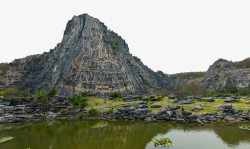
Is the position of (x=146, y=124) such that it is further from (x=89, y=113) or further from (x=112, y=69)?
(x=112, y=69)

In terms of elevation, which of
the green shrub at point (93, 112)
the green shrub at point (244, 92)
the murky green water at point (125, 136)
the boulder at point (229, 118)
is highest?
the green shrub at point (244, 92)

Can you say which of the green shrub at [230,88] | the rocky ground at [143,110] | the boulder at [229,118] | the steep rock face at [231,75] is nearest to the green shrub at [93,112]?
the rocky ground at [143,110]

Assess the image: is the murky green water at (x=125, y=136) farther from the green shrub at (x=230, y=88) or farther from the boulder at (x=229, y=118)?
the green shrub at (x=230, y=88)

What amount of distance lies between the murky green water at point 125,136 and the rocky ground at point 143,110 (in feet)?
21.6

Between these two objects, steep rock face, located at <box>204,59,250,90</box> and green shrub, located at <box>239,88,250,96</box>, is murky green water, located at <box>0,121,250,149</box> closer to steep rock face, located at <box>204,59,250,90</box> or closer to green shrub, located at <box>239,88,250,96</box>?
green shrub, located at <box>239,88,250,96</box>

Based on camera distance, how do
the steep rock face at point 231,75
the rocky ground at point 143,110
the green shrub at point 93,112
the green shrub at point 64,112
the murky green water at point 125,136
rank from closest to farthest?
the murky green water at point 125,136 → the rocky ground at point 143,110 → the green shrub at point 93,112 → the green shrub at point 64,112 → the steep rock face at point 231,75

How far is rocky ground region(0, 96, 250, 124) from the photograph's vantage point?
→ 298 feet

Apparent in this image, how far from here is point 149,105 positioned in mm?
115938

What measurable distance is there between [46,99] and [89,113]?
3512 cm

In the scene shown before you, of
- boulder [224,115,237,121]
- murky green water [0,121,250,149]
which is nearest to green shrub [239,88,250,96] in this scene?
boulder [224,115,237,121]

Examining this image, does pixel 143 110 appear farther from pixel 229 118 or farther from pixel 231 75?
pixel 231 75

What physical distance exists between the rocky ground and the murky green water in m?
6.59

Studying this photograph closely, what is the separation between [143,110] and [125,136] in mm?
29445

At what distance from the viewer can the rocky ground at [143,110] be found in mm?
90812
